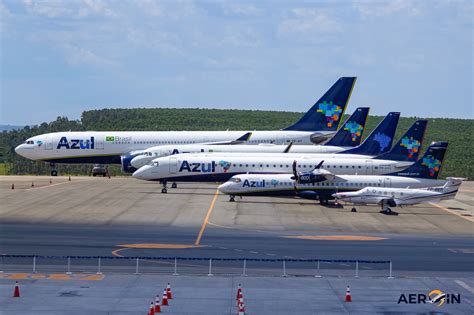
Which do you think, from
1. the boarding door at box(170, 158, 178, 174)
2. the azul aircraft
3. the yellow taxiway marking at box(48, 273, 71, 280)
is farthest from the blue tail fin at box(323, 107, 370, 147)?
the yellow taxiway marking at box(48, 273, 71, 280)

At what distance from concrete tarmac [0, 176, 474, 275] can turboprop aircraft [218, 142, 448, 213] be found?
1.20 metres

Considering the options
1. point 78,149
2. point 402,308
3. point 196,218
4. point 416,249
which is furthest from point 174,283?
point 78,149

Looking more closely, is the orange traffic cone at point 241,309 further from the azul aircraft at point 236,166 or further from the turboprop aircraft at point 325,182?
the azul aircraft at point 236,166

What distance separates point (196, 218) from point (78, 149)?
34.3 meters

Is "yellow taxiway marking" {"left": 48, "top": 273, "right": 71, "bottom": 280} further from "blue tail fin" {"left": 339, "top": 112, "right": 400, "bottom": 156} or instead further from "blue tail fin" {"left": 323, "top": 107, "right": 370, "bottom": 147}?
"blue tail fin" {"left": 323, "top": 107, "right": 370, "bottom": 147}

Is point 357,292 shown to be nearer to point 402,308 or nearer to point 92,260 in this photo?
point 402,308

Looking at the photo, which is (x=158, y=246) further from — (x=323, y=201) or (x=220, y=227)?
(x=323, y=201)

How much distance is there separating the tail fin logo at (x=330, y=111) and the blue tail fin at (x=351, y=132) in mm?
3888

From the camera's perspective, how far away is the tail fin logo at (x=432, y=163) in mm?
72812

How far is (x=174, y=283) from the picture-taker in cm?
3750

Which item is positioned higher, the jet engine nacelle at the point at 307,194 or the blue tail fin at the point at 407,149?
the blue tail fin at the point at 407,149

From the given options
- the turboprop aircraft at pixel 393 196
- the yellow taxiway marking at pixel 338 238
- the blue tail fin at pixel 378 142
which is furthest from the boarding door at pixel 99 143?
the yellow taxiway marking at pixel 338 238

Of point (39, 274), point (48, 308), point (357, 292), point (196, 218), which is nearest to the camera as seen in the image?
point (48, 308)

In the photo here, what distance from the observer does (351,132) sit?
94812mm
